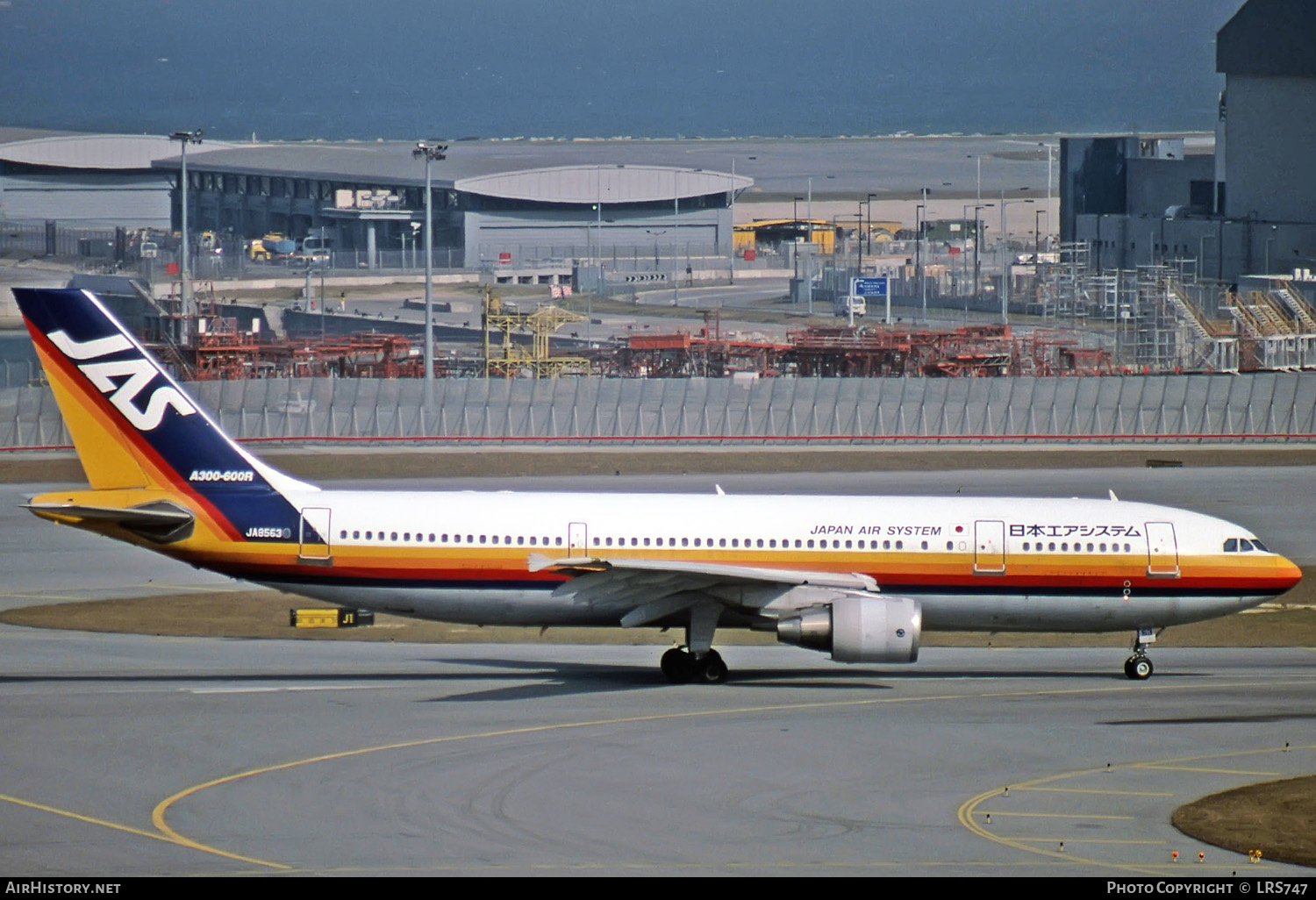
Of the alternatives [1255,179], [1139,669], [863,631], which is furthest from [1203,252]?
[863,631]

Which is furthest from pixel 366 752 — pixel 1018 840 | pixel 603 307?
pixel 603 307

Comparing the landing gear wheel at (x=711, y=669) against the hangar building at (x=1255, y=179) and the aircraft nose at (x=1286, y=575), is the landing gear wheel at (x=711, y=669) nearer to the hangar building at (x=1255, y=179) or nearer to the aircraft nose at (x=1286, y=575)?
the aircraft nose at (x=1286, y=575)

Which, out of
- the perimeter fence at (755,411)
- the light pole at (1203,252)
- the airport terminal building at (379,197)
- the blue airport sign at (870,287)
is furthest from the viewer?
the airport terminal building at (379,197)

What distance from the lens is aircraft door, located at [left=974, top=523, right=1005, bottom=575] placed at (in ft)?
115

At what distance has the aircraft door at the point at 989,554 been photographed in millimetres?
35000

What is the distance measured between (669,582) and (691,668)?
2085mm

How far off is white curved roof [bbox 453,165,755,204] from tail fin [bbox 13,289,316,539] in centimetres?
12437

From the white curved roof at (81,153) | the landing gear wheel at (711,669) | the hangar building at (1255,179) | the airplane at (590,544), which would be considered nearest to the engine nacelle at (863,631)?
the airplane at (590,544)

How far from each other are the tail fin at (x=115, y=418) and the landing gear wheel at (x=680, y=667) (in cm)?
861

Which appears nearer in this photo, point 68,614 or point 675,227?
point 68,614

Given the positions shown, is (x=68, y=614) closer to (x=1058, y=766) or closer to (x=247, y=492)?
(x=247, y=492)
